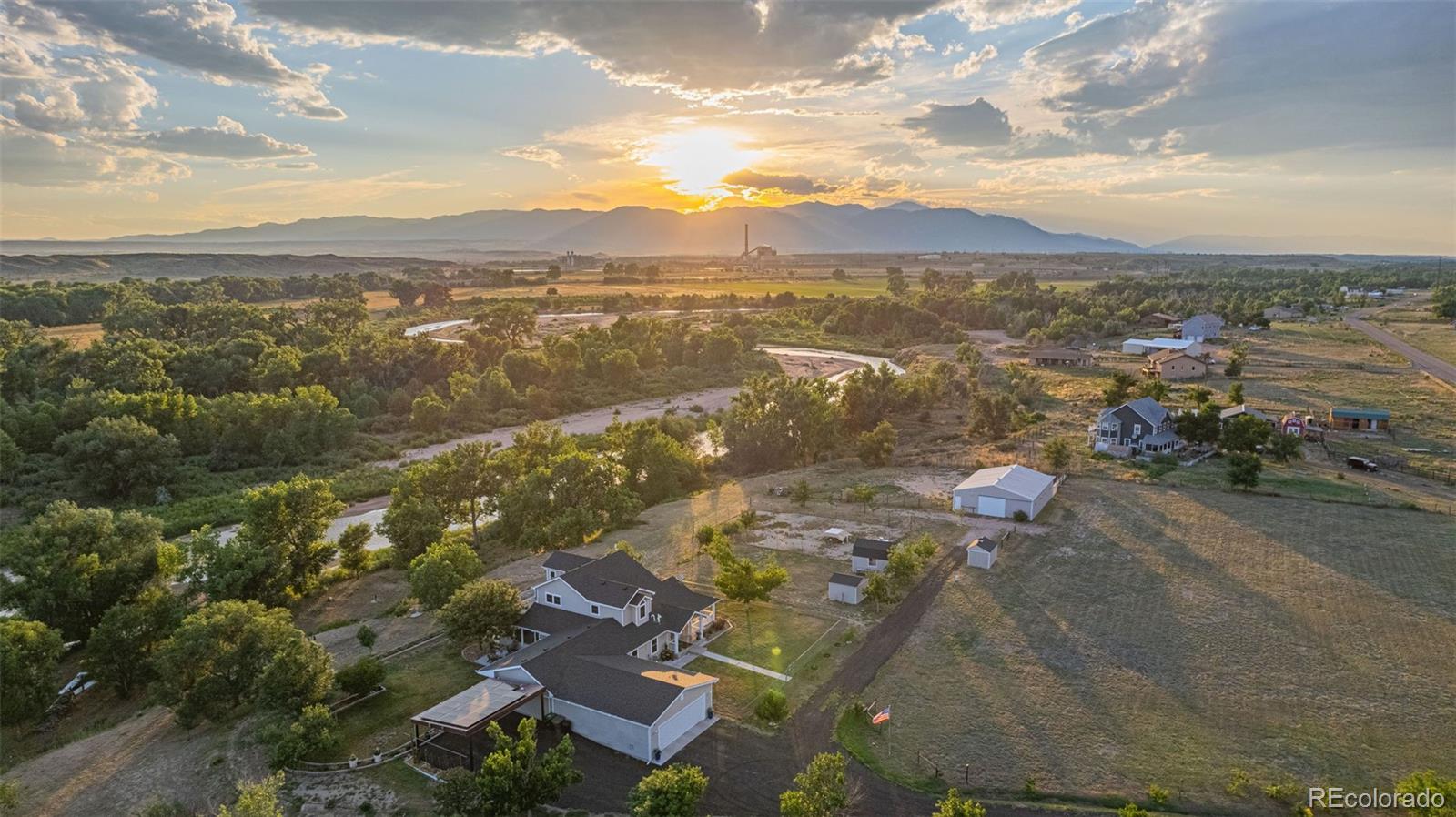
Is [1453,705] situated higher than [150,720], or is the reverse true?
[1453,705]

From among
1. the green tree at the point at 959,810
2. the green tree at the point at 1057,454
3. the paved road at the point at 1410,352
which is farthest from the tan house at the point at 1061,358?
the green tree at the point at 959,810

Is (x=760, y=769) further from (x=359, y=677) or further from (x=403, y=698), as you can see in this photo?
(x=359, y=677)

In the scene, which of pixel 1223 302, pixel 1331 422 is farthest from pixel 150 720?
pixel 1223 302

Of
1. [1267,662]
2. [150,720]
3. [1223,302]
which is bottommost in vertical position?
[150,720]

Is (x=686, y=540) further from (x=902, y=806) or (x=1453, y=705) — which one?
(x=1453, y=705)

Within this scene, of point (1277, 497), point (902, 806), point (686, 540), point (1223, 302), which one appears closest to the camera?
point (902, 806)

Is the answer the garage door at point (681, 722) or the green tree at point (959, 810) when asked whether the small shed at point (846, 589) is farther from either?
the green tree at point (959, 810)
